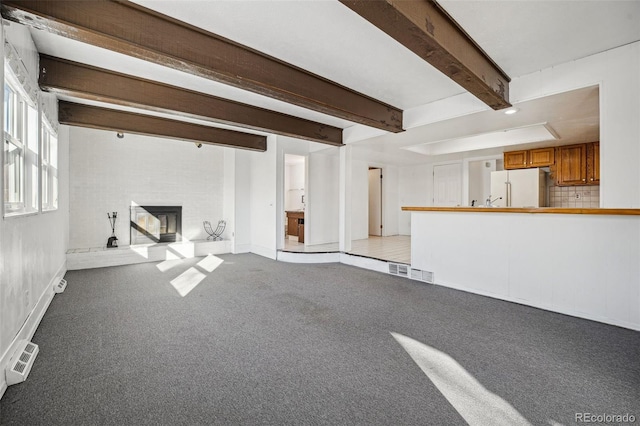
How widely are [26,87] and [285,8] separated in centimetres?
241

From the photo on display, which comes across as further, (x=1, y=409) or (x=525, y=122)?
(x=525, y=122)

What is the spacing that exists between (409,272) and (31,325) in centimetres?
449

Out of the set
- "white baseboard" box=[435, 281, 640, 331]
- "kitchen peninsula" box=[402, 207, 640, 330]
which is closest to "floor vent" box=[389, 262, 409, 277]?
"kitchen peninsula" box=[402, 207, 640, 330]

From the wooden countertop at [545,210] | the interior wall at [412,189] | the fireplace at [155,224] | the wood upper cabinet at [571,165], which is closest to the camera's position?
the wooden countertop at [545,210]

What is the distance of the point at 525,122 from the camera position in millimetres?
4188

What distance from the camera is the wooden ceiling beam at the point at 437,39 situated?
183 centimetres

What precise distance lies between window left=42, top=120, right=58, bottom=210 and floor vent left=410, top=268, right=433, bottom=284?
5.04 meters

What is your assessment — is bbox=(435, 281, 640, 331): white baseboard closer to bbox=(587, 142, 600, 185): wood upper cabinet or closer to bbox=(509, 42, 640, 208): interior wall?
bbox=(509, 42, 640, 208): interior wall

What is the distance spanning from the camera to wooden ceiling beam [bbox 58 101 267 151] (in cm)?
423

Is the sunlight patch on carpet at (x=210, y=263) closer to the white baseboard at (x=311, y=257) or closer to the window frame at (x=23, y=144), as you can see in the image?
the white baseboard at (x=311, y=257)

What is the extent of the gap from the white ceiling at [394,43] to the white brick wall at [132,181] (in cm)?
323

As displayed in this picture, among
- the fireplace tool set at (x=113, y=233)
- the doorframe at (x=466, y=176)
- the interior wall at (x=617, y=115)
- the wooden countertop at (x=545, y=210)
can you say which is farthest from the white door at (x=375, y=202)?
the fireplace tool set at (x=113, y=233)

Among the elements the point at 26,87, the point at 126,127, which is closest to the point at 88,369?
the point at 26,87

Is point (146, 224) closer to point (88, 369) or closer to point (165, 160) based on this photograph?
point (165, 160)
